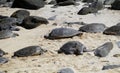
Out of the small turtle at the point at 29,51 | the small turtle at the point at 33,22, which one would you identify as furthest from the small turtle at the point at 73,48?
the small turtle at the point at 33,22

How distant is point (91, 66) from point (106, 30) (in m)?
1.82

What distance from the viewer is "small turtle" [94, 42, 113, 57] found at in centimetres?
642

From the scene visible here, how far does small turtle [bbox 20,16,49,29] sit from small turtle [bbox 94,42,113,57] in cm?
237

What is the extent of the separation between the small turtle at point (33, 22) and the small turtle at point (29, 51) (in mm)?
1897

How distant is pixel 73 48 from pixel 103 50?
0.55m

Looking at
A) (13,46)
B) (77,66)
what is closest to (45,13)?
(13,46)

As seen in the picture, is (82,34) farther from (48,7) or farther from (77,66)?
(48,7)

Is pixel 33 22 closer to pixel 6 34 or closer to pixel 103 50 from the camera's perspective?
pixel 6 34

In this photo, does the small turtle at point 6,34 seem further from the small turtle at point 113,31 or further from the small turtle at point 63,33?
the small turtle at point 113,31

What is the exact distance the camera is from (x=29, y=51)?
21.7 ft

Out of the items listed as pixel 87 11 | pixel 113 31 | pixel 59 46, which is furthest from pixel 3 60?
pixel 87 11

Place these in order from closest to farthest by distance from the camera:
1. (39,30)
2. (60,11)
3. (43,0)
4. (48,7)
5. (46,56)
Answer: (46,56) < (39,30) < (60,11) < (48,7) < (43,0)

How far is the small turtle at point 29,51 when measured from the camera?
6594mm

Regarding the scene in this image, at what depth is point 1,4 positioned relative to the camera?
12.6 meters
